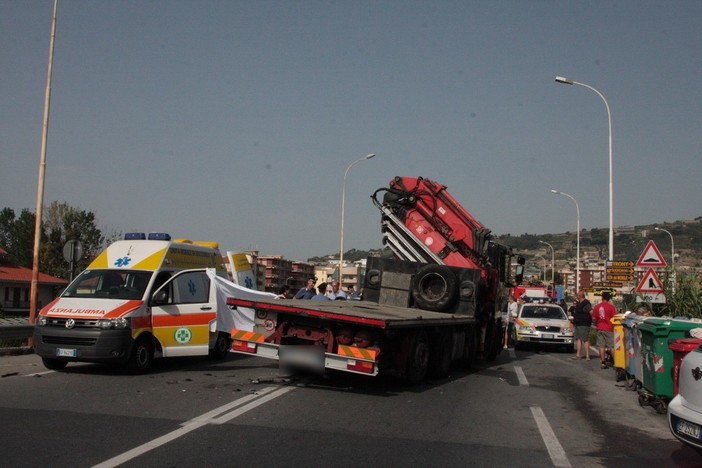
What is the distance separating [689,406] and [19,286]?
70.7 metres

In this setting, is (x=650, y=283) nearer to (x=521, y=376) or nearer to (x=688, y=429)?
(x=521, y=376)

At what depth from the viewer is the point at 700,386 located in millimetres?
6625

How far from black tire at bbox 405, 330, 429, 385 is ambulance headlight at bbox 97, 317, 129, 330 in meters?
4.69

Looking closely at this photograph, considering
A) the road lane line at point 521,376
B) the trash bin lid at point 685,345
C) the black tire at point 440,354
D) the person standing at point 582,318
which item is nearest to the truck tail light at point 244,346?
the black tire at point 440,354

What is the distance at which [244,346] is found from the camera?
37.7 feet

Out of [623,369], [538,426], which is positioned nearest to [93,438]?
[538,426]

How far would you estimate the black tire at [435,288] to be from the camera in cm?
1478

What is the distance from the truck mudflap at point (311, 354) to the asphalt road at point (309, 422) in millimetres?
422

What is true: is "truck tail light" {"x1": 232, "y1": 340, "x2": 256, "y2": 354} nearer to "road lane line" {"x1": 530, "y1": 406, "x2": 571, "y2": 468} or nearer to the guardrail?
"road lane line" {"x1": 530, "y1": 406, "x2": 571, "y2": 468}

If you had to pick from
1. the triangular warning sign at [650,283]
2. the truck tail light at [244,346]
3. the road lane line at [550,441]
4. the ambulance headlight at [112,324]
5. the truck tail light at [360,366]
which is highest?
the triangular warning sign at [650,283]

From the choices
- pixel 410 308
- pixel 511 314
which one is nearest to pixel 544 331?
pixel 511 314

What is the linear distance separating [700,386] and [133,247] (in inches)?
403

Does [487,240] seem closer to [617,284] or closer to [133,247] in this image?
[133,247]

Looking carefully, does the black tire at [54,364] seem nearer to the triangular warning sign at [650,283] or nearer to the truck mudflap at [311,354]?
the truck mudflap at [311,354]
